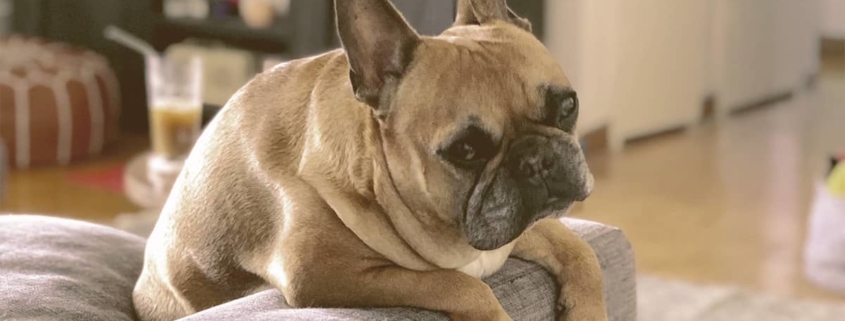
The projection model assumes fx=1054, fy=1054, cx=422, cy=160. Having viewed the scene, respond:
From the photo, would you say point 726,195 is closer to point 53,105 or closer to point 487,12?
point 53,105

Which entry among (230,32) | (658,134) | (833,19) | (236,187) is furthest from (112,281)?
(833,19)

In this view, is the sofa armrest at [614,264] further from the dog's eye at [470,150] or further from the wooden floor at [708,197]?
the wooden floor at [708,197]

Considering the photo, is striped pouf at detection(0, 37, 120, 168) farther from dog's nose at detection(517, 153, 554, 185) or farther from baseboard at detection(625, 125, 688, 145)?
dog's nose at detection(517, 153, 554, 185)

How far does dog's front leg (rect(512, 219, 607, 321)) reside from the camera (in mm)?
1026

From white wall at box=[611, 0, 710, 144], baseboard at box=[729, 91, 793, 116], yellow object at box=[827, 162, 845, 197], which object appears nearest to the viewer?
yellow object at box=[827, 162, 845, 197]

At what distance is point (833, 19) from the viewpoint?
20.7ft

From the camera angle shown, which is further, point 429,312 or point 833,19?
point 833,19

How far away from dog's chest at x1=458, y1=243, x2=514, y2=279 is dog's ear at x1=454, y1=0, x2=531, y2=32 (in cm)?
22

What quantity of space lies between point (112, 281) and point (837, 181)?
1.89 metres

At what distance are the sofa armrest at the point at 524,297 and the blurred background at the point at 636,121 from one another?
1.26 metres

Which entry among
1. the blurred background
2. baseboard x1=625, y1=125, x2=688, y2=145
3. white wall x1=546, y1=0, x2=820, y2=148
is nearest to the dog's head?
the blurred background

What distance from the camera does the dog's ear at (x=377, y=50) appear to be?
3.07ft

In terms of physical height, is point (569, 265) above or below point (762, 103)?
above

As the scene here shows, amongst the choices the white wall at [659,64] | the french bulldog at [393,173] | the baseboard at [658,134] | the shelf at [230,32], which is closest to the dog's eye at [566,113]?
the french bulldog at [393,173]
